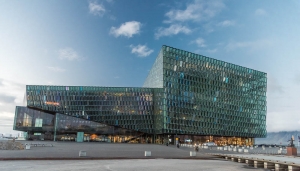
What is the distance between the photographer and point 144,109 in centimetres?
10381

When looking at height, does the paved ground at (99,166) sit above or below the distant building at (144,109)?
below

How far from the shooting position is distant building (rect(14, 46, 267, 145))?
99250mm

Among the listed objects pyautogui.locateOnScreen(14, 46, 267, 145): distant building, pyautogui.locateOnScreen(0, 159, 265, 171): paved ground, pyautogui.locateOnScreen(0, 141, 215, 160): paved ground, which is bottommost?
pyautogui.locateOnScreen(0, 141, 215, 160): paved ground

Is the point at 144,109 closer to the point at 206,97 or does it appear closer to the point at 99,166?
the point at 206,97

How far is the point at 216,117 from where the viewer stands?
11038 centimetres

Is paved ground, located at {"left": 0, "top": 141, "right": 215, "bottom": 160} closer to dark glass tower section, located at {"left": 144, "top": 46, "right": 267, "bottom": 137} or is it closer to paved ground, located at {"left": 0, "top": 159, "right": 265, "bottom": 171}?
paved ground, located at {"left": 0, "top": 159, "right": 265, "bottom": 171}

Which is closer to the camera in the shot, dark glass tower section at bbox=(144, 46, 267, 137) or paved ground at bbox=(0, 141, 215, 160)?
paved ground at bbox=(0, 141, 215, 160)

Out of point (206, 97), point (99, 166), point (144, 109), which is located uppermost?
point (206, 97)

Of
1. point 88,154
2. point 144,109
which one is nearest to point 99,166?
point 88,154

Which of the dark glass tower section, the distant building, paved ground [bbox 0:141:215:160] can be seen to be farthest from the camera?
the dark glass tower section

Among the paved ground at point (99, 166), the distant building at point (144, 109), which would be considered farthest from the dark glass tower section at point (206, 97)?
the paved ground at point (99, 166)

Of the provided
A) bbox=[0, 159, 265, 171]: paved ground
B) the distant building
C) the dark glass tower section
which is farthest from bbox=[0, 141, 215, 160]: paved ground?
the dark glass tower section

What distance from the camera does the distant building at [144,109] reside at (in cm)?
9925

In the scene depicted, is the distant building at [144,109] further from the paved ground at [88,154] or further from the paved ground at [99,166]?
the paved ground at [99,166]
